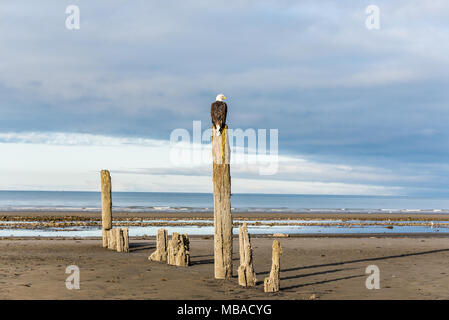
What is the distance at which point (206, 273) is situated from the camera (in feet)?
52.8

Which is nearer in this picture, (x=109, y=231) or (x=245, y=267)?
(x=245, y=267)

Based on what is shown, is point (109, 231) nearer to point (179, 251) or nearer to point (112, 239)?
point (112, 239)

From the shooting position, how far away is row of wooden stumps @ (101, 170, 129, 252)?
72.0 feet

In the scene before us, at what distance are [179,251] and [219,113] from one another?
5882 mm

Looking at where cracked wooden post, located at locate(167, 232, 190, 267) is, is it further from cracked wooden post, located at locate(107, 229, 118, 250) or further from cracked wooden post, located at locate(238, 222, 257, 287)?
cracked wooden post, located at locate(107, 229, 118, 250)

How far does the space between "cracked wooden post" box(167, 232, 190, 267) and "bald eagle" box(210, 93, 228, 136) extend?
5.01m

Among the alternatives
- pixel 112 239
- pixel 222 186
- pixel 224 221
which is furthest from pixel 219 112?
pixel 112 239

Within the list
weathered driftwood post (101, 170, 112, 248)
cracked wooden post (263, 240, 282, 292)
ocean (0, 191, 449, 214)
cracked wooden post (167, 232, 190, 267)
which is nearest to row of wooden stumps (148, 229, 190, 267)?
cracked wooden post (167, 232, 190, 267)
